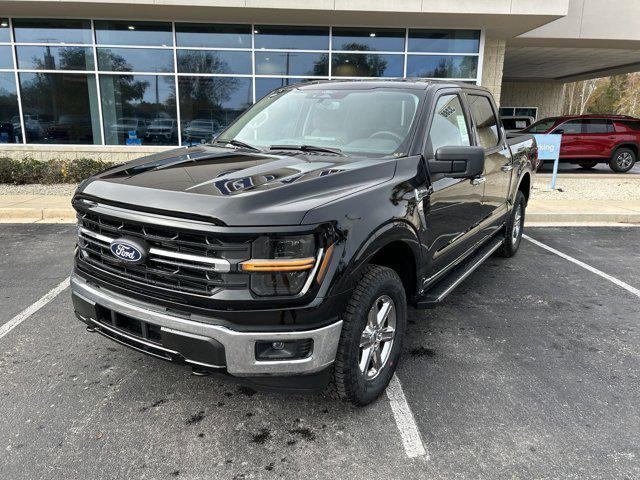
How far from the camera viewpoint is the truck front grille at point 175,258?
2346mm

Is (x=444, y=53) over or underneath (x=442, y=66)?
over

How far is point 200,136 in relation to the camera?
13641mm

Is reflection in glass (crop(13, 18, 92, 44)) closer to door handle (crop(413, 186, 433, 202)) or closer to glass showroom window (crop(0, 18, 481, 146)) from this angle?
glass showroom window (crop(0, 18, 481, 146))

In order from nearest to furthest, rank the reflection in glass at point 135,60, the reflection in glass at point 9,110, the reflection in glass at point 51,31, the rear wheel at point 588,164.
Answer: the reflection in glass at point 51,31
the reflection in glass at point 135,60
the reflection in glass at point 9,110
the rear wheel at point 588,164

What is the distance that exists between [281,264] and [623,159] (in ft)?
56.1

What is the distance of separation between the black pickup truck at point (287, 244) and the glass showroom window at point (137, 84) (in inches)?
414

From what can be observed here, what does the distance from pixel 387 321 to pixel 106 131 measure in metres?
12.5

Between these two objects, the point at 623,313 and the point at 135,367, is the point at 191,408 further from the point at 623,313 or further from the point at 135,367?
the point at 623,313

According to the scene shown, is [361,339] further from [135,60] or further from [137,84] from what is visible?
[135,60]

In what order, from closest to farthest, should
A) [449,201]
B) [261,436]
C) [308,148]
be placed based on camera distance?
1. [261,436]
2. [308,148]
3. [449,201]

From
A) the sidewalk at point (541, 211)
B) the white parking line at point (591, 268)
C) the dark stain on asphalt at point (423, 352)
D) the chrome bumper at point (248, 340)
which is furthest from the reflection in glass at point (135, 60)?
the chrome bumper at point (248, 340)

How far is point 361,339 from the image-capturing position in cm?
282

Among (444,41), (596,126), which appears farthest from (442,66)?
(596,126)

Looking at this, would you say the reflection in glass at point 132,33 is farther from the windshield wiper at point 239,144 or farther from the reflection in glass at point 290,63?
the windshield wiper at point 239,144
